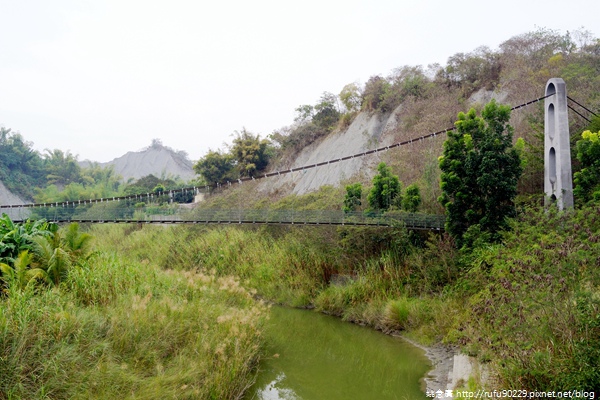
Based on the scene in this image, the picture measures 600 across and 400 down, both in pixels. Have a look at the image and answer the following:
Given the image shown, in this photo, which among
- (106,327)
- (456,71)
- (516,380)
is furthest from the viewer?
(456,71)

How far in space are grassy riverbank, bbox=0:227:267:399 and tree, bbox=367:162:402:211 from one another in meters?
4.00

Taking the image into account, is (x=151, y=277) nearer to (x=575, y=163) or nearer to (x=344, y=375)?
(x=344, y=375)

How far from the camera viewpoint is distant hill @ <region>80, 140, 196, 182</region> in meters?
46.8

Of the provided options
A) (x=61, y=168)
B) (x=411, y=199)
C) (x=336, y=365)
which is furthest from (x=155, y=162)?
(x=336, y=365)

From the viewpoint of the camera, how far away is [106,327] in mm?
4977

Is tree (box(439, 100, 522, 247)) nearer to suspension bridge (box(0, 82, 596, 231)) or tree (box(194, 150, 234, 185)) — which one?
suspension bridge (box(0, 82, 596, 231))

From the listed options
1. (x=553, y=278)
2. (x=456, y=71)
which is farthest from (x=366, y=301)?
(x=456, y=71)

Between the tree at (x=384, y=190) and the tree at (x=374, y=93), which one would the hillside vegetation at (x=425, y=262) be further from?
the tree at (x=374, y=93)

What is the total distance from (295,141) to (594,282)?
58.8 feet

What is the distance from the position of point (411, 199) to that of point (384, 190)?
1.84 ft

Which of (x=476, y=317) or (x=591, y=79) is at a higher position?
(x=591, y=79)

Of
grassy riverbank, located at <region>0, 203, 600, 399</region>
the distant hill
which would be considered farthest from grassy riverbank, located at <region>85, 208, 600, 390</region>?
the distant hill

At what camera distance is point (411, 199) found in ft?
31.0

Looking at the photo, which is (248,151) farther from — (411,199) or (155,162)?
(155,162)
